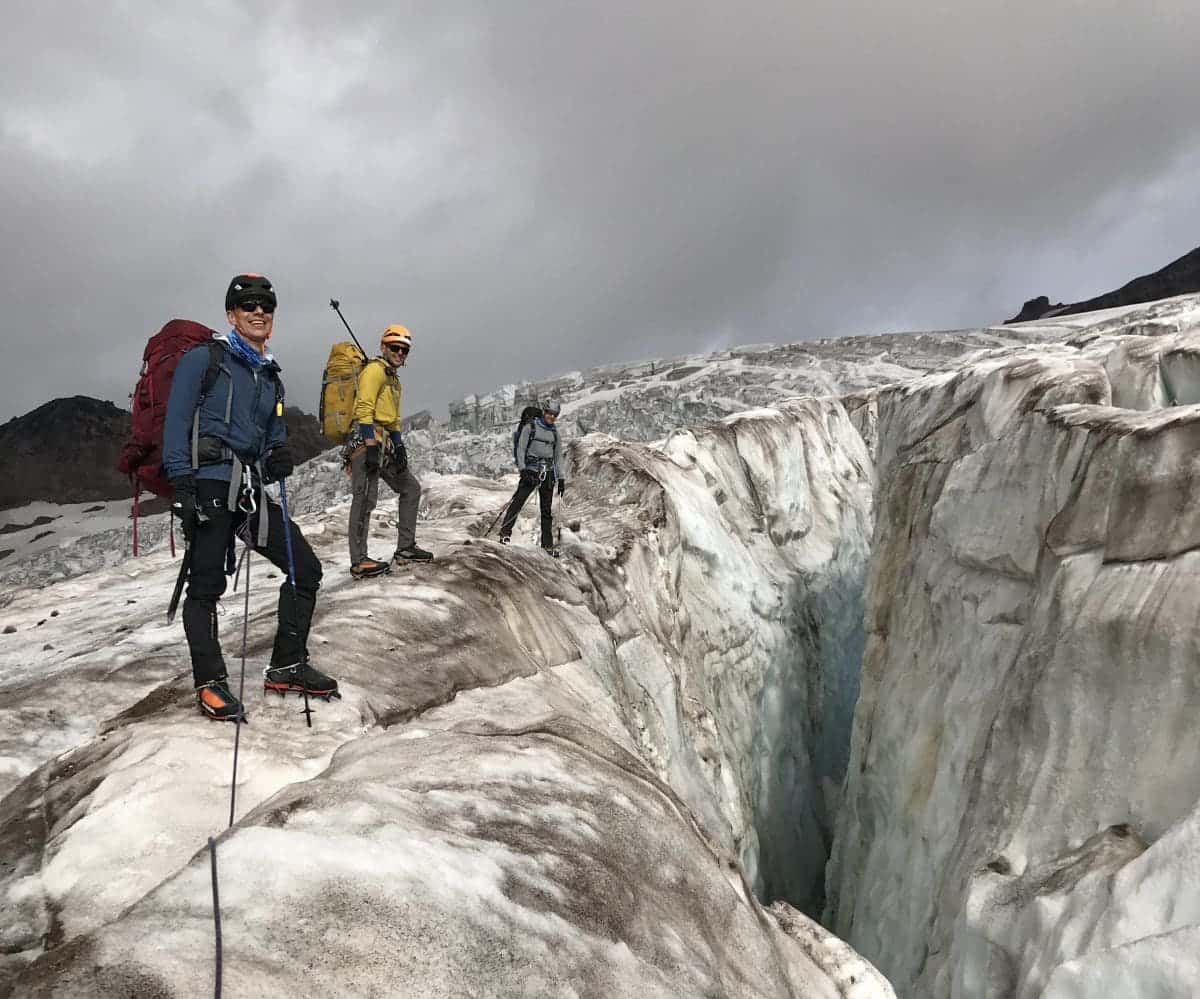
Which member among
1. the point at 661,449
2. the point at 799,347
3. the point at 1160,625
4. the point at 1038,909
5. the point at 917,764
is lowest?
the point at 917,764

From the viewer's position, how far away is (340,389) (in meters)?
5.86

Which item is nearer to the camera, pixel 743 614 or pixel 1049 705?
pixel 1049 705

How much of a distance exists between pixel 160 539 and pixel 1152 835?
133 ft

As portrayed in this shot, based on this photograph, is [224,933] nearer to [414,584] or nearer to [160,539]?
[414,584]

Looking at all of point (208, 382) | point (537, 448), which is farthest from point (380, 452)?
point (537, 448)

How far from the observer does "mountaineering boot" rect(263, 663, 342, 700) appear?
3.56 metres

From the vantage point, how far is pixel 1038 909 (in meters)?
4.36

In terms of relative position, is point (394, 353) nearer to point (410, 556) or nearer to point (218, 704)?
point (410, 556)

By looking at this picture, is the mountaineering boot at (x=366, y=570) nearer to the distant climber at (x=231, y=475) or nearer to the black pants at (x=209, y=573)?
the distant climber at (x=231, y=475)

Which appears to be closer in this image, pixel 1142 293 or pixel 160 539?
pixel 160 539

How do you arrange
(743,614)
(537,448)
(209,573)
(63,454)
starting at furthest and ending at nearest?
(63,454), (743,614), (537,448), (209,573)

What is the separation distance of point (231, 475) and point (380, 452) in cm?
243

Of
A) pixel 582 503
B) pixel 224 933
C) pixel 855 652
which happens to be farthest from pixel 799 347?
pixel 224 933

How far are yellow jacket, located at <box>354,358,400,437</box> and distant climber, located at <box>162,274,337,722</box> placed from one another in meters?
1.93
